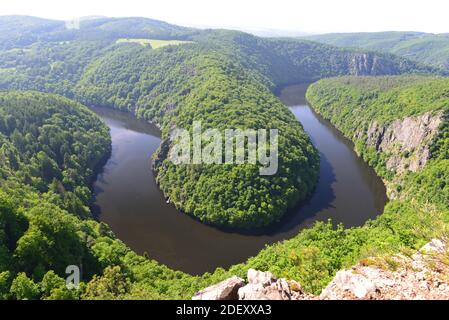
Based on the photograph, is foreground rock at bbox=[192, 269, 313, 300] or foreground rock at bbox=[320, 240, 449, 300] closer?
foreground rock at bbox=[320, 240, 449, 300]

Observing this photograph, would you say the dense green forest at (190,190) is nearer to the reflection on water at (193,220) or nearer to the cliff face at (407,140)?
the cliff face at (407,140)

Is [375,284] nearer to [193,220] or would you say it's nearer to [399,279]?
[399,279]

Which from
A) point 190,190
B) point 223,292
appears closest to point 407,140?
point 190,190

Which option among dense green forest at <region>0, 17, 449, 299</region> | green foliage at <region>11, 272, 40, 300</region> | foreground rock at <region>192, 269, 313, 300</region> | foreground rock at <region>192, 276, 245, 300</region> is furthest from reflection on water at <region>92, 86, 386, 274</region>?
foreground rock at <region>192, 276, 245, 300</region>

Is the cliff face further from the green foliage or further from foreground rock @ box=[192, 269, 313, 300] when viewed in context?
the green foliage

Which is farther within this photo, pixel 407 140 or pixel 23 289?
pixel 407 140

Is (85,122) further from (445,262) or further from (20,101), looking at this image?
(445,262)
